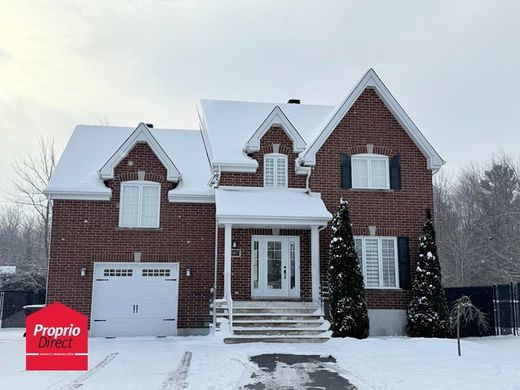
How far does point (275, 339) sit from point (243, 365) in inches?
139

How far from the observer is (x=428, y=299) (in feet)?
50.9

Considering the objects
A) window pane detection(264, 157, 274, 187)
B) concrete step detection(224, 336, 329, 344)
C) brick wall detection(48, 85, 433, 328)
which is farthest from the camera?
window pane detection(264, 157, 274, 187)

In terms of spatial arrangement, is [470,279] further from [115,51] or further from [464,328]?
[115,51]

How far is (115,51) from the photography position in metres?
14.2

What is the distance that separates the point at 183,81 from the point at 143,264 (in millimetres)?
6770

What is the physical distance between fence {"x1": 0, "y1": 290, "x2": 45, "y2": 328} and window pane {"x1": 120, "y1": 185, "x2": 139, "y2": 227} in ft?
27.6

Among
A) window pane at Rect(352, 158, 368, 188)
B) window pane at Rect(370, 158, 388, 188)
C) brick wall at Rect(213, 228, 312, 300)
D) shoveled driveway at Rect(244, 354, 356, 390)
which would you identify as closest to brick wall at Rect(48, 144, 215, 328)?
brick wall at Rect(213, 228, 312, 300)

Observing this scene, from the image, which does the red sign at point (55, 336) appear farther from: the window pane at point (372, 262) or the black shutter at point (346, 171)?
the black shutter at point (346, 171)

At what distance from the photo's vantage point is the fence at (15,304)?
2161cm

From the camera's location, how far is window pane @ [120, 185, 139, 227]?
17.0 meters

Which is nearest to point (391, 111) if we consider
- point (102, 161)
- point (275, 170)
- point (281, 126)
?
point (281, 126)

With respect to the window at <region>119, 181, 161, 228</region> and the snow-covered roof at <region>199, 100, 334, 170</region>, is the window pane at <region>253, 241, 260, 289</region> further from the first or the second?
the window at <region>119, 181, 161, 228</region>

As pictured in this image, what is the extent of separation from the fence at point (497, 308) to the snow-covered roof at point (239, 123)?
26.6 feet

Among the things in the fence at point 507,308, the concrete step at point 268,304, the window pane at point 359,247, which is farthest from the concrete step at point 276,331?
the fence at point 507,308
